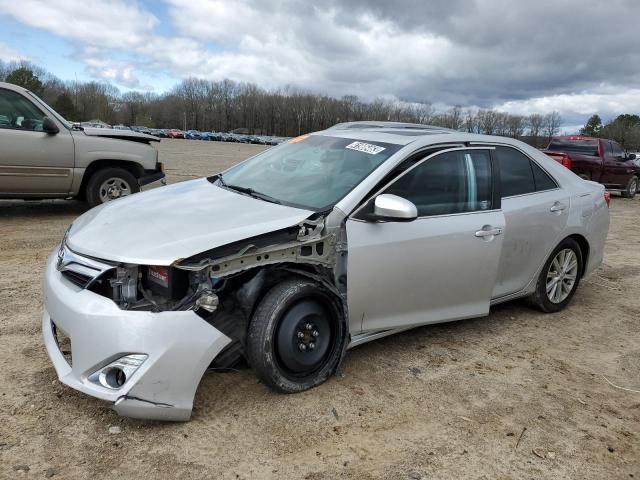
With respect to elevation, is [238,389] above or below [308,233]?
below

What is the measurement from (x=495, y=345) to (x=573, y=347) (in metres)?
0.66

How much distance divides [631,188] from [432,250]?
53.9 ft

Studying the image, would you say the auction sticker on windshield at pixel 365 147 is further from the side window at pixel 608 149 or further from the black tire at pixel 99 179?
the side window at pixel 608 149

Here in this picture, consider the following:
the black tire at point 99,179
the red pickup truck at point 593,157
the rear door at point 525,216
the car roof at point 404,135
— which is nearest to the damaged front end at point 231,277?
the car roof at point 404,135

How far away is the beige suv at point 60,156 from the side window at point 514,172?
5839 millimetres

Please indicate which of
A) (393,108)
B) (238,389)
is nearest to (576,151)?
(238,389)

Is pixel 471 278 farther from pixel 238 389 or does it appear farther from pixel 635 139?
pixel 635 139

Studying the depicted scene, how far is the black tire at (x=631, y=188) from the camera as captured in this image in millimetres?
16875

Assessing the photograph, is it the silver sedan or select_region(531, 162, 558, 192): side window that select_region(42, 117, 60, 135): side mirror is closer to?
the silver sedan

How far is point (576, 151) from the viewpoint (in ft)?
49.8

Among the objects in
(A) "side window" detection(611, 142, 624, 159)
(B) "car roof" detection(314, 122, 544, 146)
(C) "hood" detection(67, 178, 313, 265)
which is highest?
(B) "car roof" detection(314, 122, 544, 146)

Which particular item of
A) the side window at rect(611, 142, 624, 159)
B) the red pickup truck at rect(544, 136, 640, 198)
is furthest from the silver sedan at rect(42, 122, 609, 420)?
the side window at rect(611, 142, 624, 159)

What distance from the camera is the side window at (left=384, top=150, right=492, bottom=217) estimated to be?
3.72m

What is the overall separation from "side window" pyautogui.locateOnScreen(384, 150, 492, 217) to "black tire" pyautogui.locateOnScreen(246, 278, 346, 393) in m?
0.93
